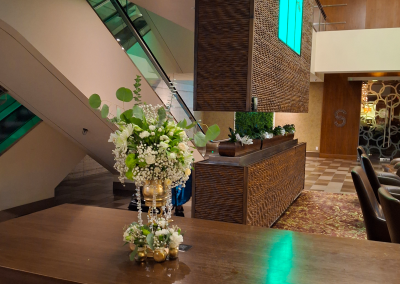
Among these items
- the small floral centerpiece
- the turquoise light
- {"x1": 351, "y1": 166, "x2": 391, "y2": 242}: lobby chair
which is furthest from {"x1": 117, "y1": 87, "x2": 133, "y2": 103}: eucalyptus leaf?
the turquoise light

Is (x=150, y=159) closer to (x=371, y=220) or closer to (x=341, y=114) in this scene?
(x=371, y=220)

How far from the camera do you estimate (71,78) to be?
427 cm

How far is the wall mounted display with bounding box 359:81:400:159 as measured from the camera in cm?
1231

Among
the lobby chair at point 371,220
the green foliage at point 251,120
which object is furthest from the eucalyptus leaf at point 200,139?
the green foliage at point 251,120

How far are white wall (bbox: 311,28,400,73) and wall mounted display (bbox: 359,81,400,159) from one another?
290 cm

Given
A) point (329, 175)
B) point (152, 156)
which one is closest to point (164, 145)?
point (152, 156)

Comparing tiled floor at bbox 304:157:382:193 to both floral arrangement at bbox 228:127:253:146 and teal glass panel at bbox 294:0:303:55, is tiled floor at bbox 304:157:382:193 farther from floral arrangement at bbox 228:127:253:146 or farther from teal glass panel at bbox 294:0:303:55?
floral arrangement at bbox 228:127:253:146

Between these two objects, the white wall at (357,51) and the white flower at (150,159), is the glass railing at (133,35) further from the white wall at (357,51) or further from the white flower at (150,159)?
the white wall at (357,51)

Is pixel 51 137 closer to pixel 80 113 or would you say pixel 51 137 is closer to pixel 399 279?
pixel 80 113

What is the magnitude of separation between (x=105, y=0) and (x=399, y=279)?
14.7 feet

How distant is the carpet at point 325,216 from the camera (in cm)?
498

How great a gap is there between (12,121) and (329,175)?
7.39m

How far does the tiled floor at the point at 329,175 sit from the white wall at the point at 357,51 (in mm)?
2750

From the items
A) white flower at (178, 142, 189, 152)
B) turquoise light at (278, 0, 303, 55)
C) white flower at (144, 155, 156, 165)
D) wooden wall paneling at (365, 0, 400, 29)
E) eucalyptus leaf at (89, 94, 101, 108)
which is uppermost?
wooden wall paneling at (365, 0, 400, 29)
